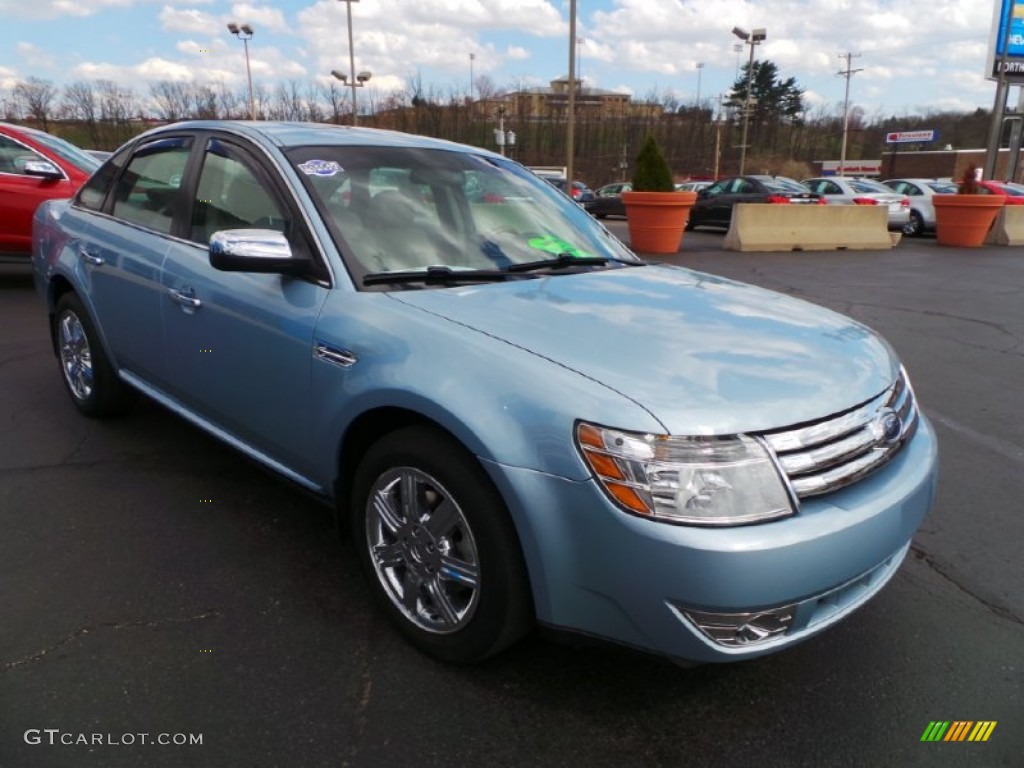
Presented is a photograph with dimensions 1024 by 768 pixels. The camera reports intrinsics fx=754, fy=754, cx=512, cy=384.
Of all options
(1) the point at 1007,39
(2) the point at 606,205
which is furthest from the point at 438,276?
(1) the point at 1007,39

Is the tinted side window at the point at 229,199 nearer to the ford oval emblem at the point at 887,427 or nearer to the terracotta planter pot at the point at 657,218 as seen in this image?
the ford oval emblem at the point at 887,427

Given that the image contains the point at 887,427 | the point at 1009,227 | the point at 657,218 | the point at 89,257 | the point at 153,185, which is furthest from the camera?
the point at 1009,227

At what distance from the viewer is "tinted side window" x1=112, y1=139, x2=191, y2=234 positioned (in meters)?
3.54

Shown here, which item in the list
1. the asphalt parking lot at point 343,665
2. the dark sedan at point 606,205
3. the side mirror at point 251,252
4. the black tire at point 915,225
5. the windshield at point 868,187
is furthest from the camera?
the dark sedan at point 606,205

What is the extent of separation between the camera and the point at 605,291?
8.97ft

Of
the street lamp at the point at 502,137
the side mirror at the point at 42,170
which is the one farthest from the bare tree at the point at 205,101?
the side mirror at the point at 42,170

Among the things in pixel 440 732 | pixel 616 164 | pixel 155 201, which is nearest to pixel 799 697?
pixel 440 732

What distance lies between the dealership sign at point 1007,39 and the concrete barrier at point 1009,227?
1254cm

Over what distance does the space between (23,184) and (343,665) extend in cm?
800

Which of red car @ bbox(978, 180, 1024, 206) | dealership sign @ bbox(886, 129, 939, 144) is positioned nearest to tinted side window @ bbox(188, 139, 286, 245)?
red car @ bbox(978, 180, 1024, 206)

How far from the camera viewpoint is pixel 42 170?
7.80 m

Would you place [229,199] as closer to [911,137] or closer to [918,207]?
[918,207]

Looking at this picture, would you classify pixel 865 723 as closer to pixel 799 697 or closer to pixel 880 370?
pixel 799 697

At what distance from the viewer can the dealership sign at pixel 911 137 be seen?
232ft
